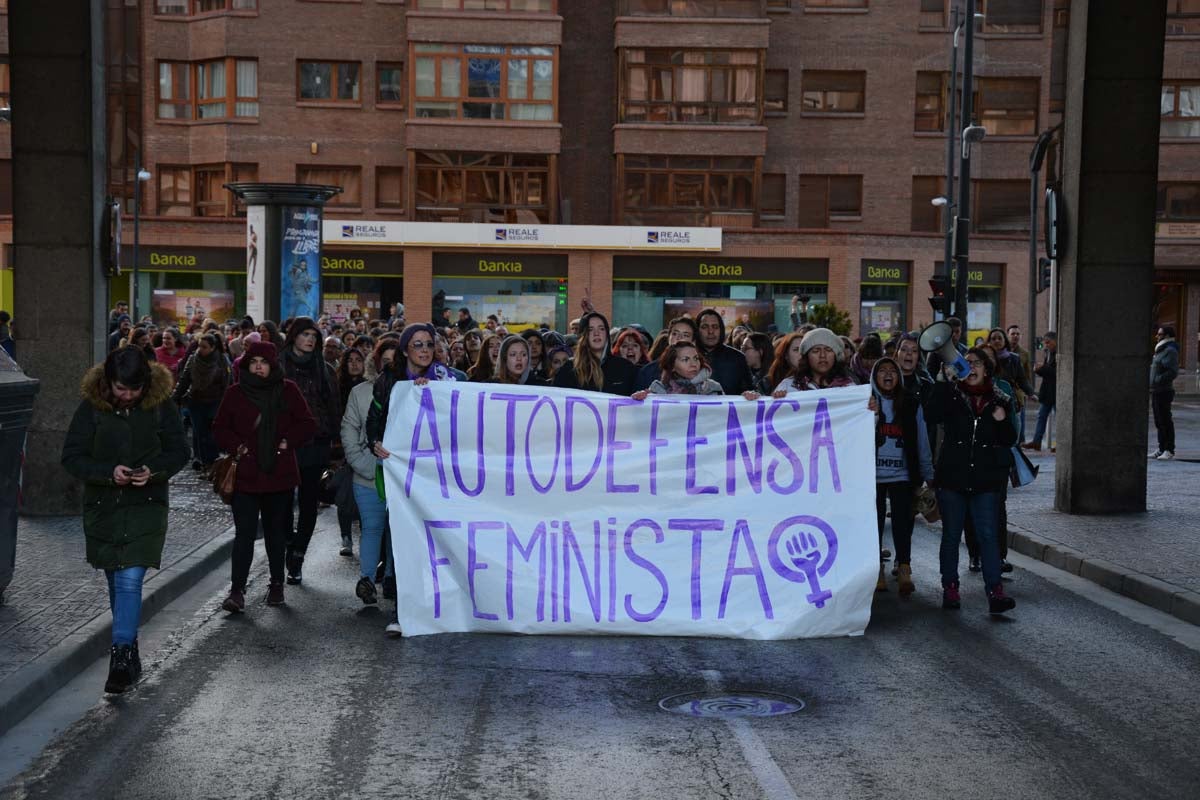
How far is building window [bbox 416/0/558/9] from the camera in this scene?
48594 mm

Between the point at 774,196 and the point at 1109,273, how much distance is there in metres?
36.1

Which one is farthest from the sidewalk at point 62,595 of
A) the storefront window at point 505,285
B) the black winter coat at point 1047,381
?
the storefront window at point 505,285

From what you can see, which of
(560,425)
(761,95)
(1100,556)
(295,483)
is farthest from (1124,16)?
(761,95)

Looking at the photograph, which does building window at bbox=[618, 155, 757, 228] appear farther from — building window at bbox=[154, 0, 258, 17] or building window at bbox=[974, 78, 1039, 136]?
building window at bbox=[154, 0, 258, 17]

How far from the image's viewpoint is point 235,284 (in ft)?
160

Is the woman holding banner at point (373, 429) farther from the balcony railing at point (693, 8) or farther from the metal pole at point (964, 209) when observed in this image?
the balcony railing at point (693, 8)

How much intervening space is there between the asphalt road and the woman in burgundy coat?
52cm

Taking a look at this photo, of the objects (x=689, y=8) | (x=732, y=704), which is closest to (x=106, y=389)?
(x=732, y=704)

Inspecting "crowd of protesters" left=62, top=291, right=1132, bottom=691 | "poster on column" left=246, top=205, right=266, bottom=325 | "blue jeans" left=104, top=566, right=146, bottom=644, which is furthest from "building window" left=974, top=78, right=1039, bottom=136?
"blue jeans" left=104, top=566, right=146, bottom=644

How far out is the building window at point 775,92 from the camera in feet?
167

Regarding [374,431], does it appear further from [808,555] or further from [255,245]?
[255,245]

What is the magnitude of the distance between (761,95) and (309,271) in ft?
79.4

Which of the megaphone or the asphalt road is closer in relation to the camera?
the asphalt road

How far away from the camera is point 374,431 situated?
33.8ft
